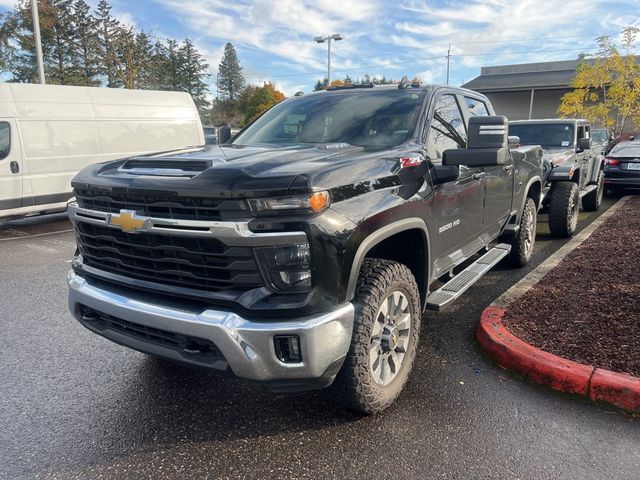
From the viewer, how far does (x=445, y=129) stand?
382cm

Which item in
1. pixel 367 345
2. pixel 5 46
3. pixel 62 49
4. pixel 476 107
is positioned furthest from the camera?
pixel 62 49

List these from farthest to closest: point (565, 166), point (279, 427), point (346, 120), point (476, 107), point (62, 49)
A: point (62, 49)
point (565, 166)
point (476, 107)
point (346, 120)
point (279, 427)

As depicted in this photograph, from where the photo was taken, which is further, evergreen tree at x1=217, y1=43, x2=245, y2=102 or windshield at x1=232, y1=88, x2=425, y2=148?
evergreen tree at x1=217, y1=43, x2=245, y2=102

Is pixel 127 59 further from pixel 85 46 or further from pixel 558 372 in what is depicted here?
pixel 558 372

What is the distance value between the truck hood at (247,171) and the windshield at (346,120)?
1.18 feet

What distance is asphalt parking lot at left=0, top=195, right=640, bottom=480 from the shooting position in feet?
8.04

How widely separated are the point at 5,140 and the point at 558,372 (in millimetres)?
8959

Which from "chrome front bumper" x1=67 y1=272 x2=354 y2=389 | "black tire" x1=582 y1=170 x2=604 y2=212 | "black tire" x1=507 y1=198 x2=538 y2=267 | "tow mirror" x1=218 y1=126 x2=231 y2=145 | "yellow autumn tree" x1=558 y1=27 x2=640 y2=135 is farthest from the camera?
"yellow autumn tree" x1=558 y1=27 x2=640 y2=135

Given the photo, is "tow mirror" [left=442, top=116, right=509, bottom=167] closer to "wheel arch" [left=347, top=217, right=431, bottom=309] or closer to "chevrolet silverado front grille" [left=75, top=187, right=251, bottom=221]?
"wheel arch" [left=347, top=217, right=431, bottom=309]

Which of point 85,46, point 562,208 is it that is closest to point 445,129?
point 562,208

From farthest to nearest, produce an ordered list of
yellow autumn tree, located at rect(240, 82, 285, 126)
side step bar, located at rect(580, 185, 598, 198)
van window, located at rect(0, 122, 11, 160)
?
yellow autumn tree, located at rect(240, 82, 285, 126)
side step bar, located at rect(580, 185, 598, 198)
van window, located at rect(0, 122, 11, 160)

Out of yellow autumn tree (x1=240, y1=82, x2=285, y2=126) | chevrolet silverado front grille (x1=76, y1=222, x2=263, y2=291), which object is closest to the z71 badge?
chevrolet silverado front grille (x1=76, y1=222, x2=263, y2=291)

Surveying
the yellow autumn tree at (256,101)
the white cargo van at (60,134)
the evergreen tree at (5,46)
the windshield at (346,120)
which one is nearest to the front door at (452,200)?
the windshield at (346,120)

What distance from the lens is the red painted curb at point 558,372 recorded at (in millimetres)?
2863
